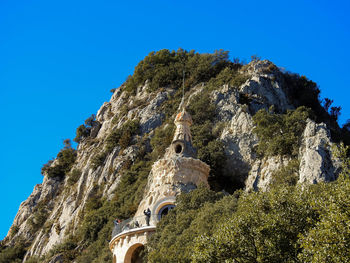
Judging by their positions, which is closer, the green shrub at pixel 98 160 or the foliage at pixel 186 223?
the foliage at pixel 186 223

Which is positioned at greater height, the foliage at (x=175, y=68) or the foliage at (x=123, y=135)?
the foliage at (x=175, y=68)

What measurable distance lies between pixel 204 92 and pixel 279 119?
39.3 feet

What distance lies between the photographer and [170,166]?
98.1 feet

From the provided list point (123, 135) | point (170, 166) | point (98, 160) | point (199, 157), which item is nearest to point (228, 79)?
point (123, 135)

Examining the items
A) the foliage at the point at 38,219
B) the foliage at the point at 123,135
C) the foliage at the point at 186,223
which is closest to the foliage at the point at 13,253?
the foliage at the point at 38,219

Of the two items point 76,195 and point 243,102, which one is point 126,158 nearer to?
point 76,195

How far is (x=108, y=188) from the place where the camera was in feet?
140

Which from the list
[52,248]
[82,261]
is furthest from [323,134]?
[52,248]

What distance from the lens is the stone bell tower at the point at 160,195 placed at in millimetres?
26938

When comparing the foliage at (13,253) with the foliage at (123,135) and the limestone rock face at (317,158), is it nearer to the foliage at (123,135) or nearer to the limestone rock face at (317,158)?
the foliage at (123,135)

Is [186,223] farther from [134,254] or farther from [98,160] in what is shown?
[98,160]

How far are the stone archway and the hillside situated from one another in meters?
1.71

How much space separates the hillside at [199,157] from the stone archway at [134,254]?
1.71m

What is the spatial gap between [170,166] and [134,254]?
19.3 ft
